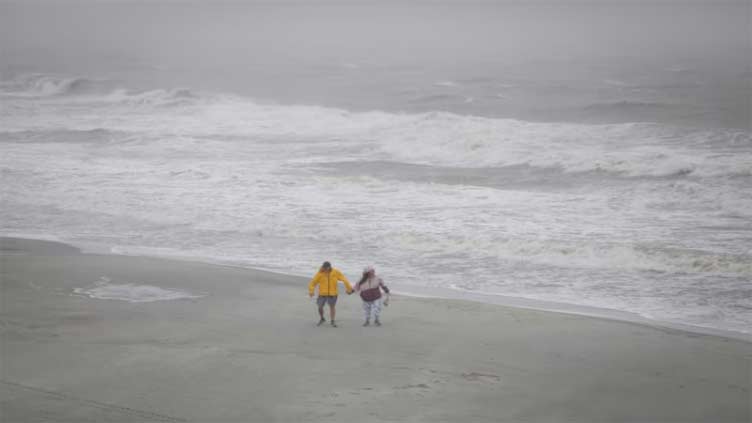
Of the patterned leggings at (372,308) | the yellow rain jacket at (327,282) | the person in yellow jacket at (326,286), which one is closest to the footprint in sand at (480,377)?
the patterned leggings at (372,308)

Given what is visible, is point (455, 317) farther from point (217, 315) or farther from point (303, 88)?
point (303, 88)

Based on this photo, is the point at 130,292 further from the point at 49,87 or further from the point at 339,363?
the point at 49,87

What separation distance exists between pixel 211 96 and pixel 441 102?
15.2m

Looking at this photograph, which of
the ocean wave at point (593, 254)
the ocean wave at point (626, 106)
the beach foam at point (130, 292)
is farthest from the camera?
the ocean wave at point (626, 106)

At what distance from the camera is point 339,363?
10.0 m

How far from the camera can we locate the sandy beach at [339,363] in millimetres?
8555

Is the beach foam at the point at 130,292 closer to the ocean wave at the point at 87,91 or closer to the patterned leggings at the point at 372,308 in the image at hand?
the patterned leggings at the point at 372,308

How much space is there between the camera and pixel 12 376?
9078 millimetres

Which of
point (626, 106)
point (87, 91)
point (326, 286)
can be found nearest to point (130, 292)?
point (326, 286)

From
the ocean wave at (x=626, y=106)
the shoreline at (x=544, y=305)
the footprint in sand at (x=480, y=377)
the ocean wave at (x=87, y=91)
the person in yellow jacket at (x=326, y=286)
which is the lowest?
the footprint in sand at (x=480, y=377)

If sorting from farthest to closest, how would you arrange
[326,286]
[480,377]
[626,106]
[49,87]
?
[49,87] < [626,106] < [326,286] < [480,377]

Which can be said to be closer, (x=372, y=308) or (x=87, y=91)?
(x=372, y=308)

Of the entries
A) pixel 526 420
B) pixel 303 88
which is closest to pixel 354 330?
pixel 526 420

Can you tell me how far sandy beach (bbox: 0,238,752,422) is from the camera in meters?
8.55
